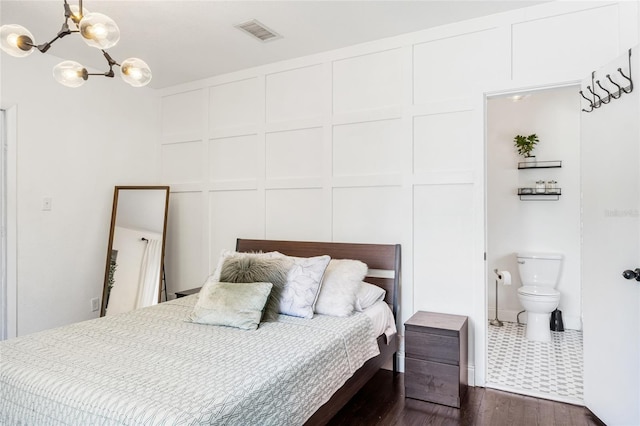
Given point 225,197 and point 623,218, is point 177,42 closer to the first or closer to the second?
point 225,197

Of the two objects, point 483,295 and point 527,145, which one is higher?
point 527,145

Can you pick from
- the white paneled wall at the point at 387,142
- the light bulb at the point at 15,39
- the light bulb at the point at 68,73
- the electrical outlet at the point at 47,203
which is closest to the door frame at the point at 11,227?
the electrical outlet at the point at 47,203

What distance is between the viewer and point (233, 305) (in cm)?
237

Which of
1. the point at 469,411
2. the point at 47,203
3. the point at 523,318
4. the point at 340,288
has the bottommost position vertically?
the point at 469,411

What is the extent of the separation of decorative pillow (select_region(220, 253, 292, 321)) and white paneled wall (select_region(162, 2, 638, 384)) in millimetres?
799

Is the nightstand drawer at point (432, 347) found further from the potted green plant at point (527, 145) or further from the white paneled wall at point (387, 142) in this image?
the potted green plant at point (527, 145)

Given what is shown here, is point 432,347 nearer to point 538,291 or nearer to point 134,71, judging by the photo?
point 538,291

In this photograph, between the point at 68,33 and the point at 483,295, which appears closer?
the point at 68,33

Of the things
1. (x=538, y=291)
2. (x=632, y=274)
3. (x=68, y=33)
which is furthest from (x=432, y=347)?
(x=68, y=33)

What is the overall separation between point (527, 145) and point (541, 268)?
4.25ft

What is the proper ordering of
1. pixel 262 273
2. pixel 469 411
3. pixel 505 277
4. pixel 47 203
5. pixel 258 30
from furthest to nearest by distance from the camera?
pixel 505 277, pixel 47 203, pixel 258 30, pixel 262 273, pixel 469 411

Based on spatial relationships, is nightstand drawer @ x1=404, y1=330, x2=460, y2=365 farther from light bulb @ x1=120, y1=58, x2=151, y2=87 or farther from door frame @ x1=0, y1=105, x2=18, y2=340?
door frame @ x1=0, y1=105, x2=18, y2=340

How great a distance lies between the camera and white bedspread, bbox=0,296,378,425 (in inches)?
54.7

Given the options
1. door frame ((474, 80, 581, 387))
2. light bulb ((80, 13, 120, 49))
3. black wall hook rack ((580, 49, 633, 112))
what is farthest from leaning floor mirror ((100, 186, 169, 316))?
black wall hook rack ((580, 49, 633, 112))
